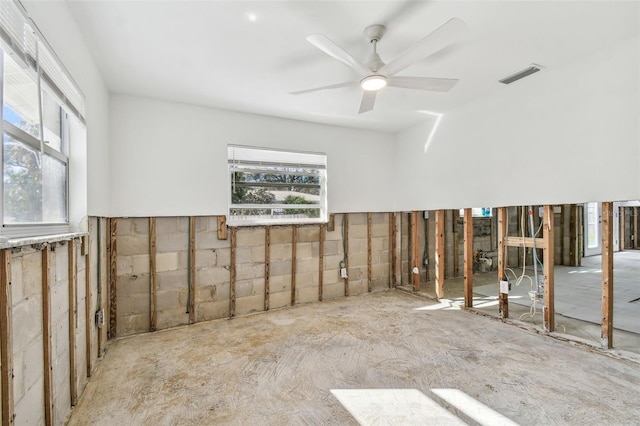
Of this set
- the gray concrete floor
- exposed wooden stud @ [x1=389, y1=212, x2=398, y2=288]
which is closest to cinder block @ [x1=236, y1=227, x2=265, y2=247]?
exposed wooden stud @ [x1=389, y1=212, x2=398, y2=288]

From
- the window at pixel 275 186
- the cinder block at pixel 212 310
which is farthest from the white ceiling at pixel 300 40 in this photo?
the cinder block at pixel 212 310

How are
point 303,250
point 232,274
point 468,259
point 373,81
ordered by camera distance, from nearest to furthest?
point 373,81
point 232,274
point 468,259
point 303,250

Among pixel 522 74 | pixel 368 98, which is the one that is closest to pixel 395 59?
pixel 368 98

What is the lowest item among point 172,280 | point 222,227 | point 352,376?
point 352,376

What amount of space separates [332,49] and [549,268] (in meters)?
3.20

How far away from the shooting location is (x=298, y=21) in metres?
2.17

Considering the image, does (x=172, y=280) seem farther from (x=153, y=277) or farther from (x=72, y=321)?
(x=72, y=321)

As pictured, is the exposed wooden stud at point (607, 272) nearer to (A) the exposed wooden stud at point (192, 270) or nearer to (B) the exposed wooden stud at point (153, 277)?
(A) the exposed wooden stud at point (192, 270)

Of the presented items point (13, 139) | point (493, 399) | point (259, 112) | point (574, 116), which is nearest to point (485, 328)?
point (493, 399)

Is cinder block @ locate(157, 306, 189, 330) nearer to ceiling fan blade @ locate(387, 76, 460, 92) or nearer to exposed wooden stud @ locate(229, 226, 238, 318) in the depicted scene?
exposed wooden stud @ locate(229, 226, 238, 318)

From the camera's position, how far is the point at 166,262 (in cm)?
356

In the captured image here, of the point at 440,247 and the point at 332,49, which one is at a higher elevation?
the point at 332,49

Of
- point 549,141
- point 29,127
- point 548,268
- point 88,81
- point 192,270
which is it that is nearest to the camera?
point 29,127

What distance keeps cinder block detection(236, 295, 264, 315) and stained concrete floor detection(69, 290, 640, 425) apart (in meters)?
0.36
